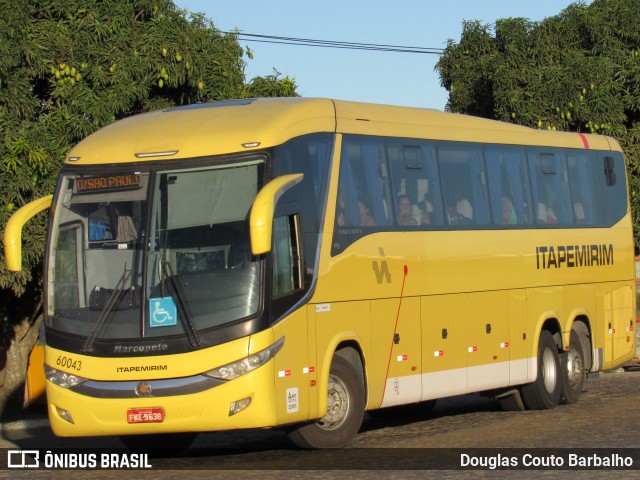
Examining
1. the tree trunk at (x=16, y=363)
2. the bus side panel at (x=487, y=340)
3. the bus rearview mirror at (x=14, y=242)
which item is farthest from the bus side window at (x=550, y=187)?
the tree trunk at (x=16, y=363)

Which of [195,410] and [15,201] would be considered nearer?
[195,410]

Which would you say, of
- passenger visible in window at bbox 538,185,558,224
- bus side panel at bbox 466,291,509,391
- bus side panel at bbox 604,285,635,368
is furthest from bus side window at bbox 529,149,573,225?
bus side panel at bbox 604,285,635,368

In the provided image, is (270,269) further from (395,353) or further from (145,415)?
(395,353)

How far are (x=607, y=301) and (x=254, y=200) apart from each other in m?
9.49

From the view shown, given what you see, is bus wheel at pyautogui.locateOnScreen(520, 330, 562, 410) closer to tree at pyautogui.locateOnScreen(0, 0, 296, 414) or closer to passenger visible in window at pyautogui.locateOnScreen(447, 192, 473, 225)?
passenger visible in window at pyautogui.locateOnScreen(447, 192, 473, 225)

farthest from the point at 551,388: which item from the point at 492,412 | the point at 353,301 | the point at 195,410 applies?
the point at 195,410

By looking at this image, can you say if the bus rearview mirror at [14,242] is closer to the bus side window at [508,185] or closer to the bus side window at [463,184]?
the bus side window at [463,184]

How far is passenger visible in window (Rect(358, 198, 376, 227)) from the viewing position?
14406 millimetres

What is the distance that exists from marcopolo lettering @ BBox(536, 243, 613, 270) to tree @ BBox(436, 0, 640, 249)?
788 centimetres

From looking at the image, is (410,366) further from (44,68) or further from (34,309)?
(34,309)

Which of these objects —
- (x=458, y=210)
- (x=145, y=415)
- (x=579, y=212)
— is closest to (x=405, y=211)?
(x=458, y=210)

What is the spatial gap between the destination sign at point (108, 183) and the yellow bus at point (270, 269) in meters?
0.02

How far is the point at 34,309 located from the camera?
68.7 feet

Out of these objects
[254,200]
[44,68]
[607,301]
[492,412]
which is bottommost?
[492,412]
